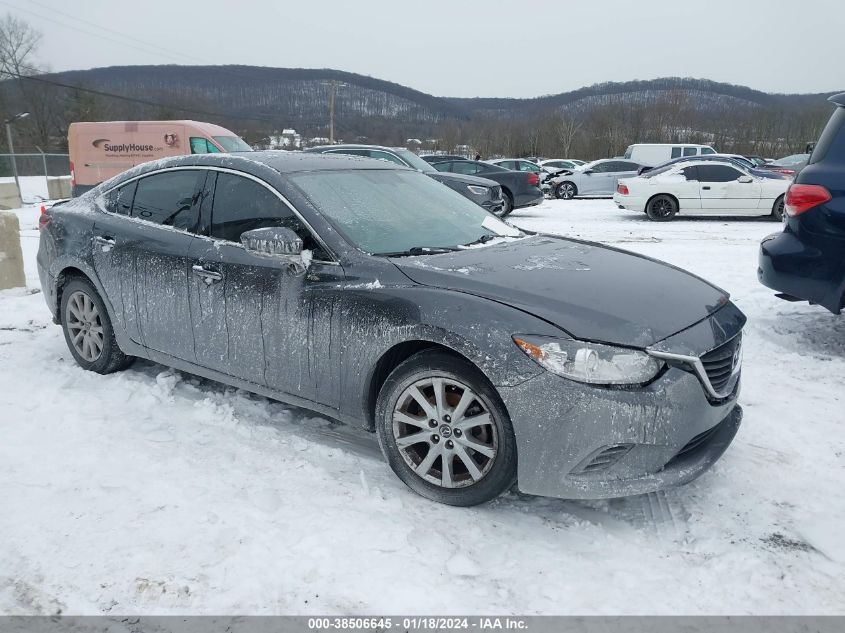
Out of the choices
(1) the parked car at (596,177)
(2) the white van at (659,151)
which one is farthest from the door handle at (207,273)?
(2) the white van at (659,151)

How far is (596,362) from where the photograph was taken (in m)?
2.53

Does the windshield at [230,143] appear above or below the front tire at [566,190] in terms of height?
above

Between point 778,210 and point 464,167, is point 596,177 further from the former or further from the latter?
point 778,210

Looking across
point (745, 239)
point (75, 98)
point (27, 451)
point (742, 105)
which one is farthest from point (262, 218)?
point (742, 105)

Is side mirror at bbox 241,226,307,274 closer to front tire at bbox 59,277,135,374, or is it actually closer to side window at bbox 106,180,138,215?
side window at bbox 106,180,138,215

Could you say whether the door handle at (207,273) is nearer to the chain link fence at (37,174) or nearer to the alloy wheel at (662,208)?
the alloy wheel at (662,208)

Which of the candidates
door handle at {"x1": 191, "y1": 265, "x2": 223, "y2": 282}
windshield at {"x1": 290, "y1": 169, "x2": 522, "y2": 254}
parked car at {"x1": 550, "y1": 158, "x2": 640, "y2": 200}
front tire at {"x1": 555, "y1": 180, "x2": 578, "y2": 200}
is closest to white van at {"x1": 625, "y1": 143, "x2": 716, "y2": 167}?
parked car at {"x1": 550, "y1": 158, "x2": 640, "y2": 200}

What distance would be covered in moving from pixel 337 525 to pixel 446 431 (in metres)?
0.63

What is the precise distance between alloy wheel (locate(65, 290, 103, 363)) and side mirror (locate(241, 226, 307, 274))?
73.8 inches

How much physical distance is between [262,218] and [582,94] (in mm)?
121951

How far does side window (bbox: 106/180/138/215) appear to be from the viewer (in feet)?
14.2

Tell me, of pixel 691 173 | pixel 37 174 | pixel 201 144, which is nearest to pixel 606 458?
pixel 691 173

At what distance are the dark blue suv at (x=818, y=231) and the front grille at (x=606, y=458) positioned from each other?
10.1 feet

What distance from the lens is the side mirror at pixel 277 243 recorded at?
3.15 metres
